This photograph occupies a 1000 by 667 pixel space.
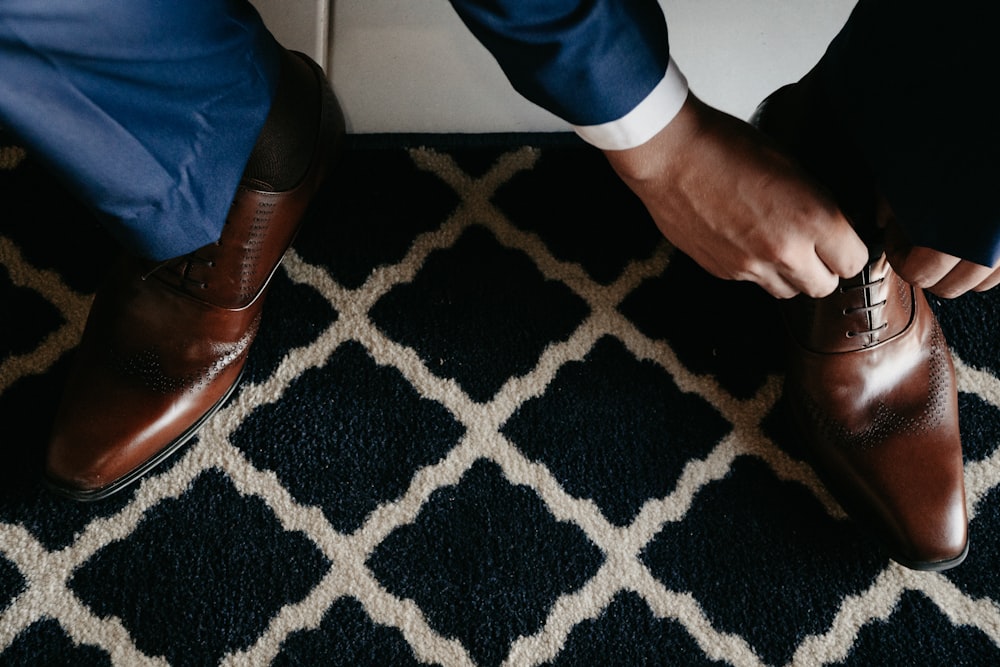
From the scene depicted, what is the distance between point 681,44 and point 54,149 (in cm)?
61

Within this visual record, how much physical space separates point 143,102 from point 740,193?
42 cm

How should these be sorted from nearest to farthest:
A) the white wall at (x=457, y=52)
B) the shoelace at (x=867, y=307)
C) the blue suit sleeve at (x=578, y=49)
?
the blue suit sleeve at (x=578, y=49) < the shoelace at (x=867, y=307) < the white wall at (x=457, y=52)

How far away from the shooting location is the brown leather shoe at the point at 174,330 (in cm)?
67

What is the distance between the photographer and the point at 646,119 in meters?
0.49

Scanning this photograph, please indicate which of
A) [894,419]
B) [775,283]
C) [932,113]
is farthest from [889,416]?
[932,113]

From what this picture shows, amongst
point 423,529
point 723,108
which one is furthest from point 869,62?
point 423,529

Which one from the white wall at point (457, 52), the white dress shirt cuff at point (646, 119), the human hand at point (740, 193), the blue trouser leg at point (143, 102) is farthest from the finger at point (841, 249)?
the blue trouser leg at point (143, 102)

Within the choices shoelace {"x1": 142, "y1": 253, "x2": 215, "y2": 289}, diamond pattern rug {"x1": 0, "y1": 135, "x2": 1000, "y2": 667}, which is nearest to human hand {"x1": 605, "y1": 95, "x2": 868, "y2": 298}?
diamond pattern rug {"x1": 0, "y1": 135, "x2": 1000, "y2": 667}

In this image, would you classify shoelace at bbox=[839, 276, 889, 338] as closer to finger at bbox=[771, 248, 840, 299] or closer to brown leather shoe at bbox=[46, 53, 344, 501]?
finger at bbox=[771, 248, 840, 299]

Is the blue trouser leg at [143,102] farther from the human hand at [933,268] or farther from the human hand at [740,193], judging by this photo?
the human hand at [933,268]

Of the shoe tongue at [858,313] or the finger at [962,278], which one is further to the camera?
the shoe tongue at [858,313]

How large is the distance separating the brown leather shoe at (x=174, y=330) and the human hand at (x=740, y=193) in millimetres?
322

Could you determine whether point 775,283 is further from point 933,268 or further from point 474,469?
point 474,469

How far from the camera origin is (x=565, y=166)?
0.81 m
